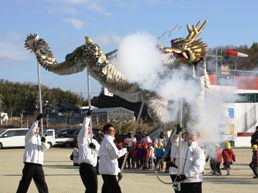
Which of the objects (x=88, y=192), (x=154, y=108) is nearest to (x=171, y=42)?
(x=154, y=108)

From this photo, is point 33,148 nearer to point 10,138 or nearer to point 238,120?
point 238,120

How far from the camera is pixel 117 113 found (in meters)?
55.3

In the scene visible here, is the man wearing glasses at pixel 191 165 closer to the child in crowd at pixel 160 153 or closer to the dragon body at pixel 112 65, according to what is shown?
the dragon body at pixel 112 65

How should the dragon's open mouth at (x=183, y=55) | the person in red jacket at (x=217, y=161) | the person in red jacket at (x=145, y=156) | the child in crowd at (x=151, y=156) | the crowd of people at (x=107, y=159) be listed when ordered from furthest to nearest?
the child in crowd at (x=151, y=156)
the person in red jacket at (x=145, y=156)
the person in red jacket at (x=217, y=161)
the dragon's open mouth at (x=183, y=55)
the crowd of people at (x=107, y=159)

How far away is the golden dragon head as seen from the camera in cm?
1029

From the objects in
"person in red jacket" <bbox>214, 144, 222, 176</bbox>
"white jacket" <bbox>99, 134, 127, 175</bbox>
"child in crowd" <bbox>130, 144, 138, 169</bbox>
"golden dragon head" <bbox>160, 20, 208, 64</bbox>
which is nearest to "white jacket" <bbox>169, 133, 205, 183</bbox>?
"white jacket" <bbox>99, 134, 127, 175</bbox>

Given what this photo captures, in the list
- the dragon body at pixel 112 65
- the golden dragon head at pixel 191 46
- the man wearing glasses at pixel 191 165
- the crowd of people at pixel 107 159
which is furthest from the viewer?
the dragon body at pixel 112 65

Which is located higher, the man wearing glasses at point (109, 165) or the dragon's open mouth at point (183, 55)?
the dragon's open mouth at point (183, 55)

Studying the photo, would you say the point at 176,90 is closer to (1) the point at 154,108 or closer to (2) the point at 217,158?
(1) the point at 154,108

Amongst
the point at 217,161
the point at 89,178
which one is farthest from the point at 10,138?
the point at 89,178

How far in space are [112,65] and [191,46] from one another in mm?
2378

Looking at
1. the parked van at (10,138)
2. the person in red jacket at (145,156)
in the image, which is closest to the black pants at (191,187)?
the person in red jacket at (145,156)

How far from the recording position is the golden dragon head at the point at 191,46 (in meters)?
10.3

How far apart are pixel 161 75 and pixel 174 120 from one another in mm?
1393
